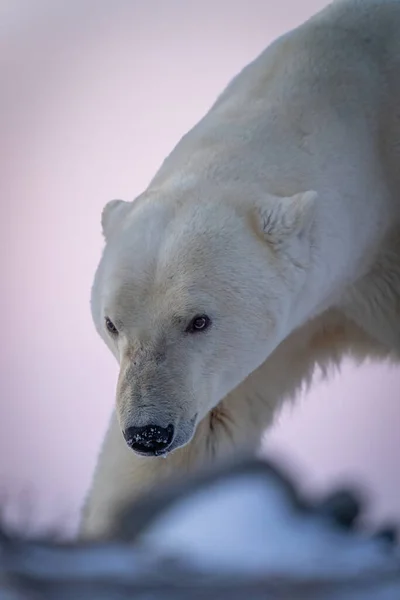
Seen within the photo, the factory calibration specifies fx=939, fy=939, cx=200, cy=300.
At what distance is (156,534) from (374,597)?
0.15 meters

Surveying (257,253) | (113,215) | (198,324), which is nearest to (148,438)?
(198,324)

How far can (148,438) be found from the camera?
1.35m

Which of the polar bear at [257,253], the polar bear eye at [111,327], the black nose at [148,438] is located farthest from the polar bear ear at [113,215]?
the black nose at [148,438]

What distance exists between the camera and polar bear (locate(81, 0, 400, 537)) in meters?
1.45

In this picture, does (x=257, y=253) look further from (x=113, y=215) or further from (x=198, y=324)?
(x=113, y=215)

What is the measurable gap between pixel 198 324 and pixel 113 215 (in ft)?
1.18

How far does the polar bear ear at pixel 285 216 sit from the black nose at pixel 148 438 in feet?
1.28

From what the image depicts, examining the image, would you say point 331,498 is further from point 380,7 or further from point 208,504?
point 380,7

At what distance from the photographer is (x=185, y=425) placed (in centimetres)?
142

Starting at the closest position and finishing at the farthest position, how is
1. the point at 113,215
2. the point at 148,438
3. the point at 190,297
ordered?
the point at 148,438 < the point at 190,297 < the point at 113,215

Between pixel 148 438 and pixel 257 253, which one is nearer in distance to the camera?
pixel 148 438

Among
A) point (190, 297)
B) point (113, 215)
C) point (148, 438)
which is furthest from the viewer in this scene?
point (113, 215)

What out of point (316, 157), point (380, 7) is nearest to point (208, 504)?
point (316, 157)

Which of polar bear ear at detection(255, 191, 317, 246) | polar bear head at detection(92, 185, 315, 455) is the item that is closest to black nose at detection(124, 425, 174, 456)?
polar bear head at detection(92, 185, 315, 455)
